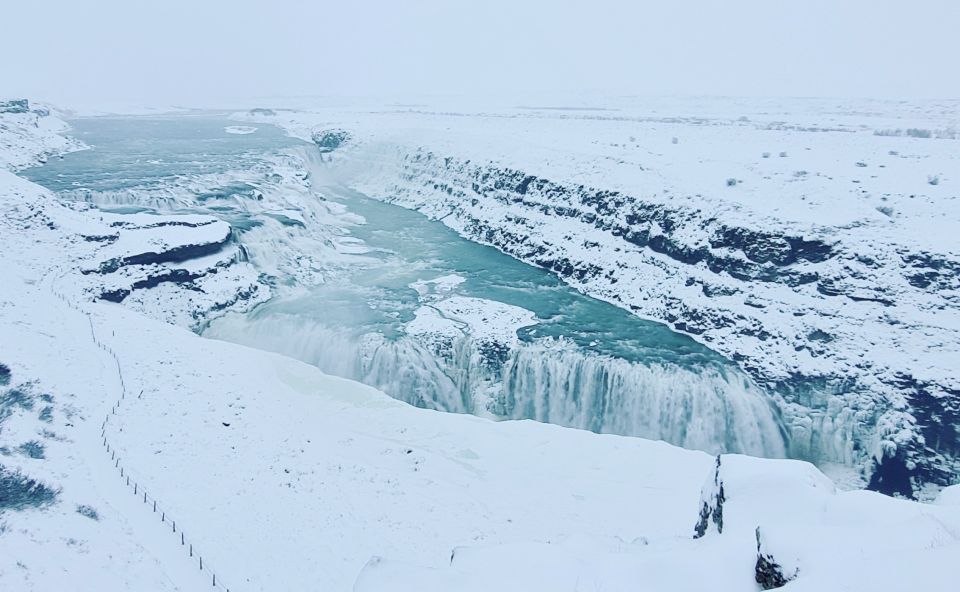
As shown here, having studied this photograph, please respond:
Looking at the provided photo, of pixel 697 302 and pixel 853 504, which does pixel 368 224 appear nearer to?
pixel 697 302

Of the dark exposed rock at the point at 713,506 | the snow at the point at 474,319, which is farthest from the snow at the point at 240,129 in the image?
the dark exposed rock at the point at 713,506

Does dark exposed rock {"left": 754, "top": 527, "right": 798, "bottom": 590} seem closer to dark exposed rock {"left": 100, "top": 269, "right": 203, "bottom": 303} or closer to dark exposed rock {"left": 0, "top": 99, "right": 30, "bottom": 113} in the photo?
dark exposed rock {"left": 100, "top": 269, "right": 203, "bottom": 303}

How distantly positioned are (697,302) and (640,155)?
20.2 m

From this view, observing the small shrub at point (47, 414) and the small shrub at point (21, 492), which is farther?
the small shrub at point (47, 414)

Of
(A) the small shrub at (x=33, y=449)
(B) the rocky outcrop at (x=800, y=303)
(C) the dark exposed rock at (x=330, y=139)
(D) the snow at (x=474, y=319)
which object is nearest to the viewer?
(A) the small shrub at (x=33, y=449)

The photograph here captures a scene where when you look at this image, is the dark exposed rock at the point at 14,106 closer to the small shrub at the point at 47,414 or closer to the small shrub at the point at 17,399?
the small shrub at the point at 17,399

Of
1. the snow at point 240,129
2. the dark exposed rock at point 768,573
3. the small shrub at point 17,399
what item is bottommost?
the small shrub at point 17,399

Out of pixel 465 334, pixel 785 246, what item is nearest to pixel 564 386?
pixel 465 334

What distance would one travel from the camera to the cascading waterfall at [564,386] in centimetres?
2319

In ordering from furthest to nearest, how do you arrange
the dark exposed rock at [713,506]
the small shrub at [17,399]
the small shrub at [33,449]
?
the small shrub at [17,399] < the small shrub at [33,449] < the dark exposed rock at [713,506]

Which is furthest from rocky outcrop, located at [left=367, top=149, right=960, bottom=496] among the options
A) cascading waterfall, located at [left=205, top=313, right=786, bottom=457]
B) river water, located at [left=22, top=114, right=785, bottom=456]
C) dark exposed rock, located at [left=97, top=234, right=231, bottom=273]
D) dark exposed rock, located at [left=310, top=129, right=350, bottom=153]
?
dark exposed rock, located at [left=310, top=129, right=350, bottom=153]

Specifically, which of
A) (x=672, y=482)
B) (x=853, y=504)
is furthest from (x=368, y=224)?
(x=853, y=504)

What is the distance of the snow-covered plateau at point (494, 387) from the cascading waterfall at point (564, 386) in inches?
29.6

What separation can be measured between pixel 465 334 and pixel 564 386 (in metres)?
5.62
